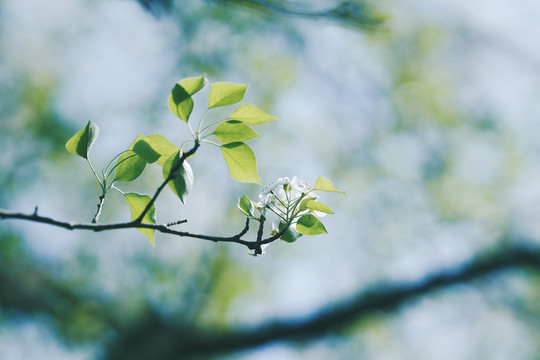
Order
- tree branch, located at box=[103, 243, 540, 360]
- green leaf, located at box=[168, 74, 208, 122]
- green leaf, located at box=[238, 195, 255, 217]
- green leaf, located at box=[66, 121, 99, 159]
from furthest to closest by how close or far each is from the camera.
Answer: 1. tree branch, located at box=[103, 243, 540, 360]
2. green leaf, located at box=[238, 195, 255, 217]
3. green leaf, located at box=[66, 121, 99, 159]
4. green leaf, located at box=[168, 74, 208, 122]

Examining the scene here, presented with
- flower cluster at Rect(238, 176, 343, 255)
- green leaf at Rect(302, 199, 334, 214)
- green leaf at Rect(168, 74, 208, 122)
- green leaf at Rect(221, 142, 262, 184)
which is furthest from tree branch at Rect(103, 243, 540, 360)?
green leaf at Rect(168, 74, 208, 122)

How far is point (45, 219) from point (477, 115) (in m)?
5.57

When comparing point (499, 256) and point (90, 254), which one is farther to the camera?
point (90, 254)

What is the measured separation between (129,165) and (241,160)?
0.25 metres

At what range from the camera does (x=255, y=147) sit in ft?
17.7

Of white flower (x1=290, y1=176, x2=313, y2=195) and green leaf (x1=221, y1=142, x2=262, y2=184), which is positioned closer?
green leaf (x1=221, y1=142, x2=262, y2=184)

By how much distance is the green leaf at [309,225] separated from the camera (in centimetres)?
74

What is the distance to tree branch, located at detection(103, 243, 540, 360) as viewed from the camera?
3.75 meters

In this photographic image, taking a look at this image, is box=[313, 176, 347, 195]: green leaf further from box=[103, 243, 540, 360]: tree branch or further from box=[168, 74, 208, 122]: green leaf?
box=[103, 243, 540, 360]: tree branch

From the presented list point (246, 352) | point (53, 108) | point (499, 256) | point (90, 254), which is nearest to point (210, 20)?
point (53, 108)

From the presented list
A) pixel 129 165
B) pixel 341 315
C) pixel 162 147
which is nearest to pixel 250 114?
pixel 162 147

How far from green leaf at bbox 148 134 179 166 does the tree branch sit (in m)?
3.40

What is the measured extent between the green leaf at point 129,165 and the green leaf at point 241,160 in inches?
7.7

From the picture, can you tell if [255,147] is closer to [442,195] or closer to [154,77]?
[154,77]
